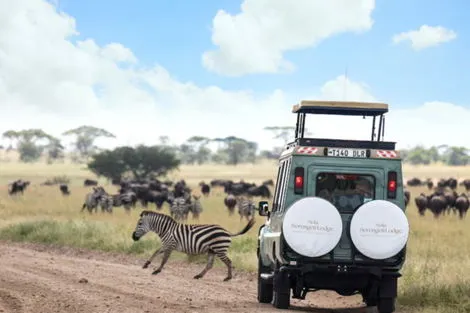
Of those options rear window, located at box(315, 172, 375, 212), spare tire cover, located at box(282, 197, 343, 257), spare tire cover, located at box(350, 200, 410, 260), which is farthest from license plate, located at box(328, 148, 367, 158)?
spare tire cover, located at box(282, 197, 343, 257)

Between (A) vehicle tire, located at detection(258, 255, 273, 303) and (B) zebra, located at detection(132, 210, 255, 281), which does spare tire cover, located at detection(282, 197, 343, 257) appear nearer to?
(A) vehicle tire, located at detection(258, 255, 273, 303)

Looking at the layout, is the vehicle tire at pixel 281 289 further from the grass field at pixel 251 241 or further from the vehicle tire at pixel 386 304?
the grass field at pixel 251 241

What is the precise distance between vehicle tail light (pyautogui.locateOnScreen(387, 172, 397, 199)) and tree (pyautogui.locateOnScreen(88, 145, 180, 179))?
75.2m

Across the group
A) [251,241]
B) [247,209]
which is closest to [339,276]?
[251,241]

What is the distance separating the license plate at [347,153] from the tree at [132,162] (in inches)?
2954

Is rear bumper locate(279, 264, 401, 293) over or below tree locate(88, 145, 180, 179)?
below

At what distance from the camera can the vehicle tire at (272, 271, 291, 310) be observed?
40.0 ft

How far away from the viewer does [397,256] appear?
1178 centimetres

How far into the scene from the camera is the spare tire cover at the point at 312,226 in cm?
1143

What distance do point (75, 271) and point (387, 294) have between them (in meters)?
8.32

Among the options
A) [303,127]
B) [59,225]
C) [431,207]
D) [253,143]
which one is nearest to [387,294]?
[303,127]

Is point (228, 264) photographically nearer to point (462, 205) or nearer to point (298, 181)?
point (298, 181)

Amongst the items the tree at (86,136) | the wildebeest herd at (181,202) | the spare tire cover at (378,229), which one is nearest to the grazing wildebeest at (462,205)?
the wildebeest herd at (181,202)

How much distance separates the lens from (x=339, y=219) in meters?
11.5
